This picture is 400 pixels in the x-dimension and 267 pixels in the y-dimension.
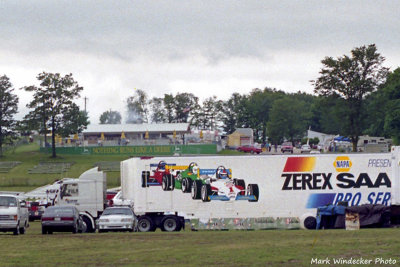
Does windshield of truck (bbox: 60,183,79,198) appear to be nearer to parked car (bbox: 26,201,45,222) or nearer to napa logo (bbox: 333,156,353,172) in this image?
parked car (bbox: 26,201,45,222)

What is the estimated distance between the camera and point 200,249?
2281 cm

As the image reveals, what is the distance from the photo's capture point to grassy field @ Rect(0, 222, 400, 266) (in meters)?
20.0

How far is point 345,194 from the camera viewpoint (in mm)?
34031

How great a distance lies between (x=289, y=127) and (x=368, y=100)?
43267 millimetres

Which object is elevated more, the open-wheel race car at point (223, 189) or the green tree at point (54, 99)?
the green tree at point (54, 99)

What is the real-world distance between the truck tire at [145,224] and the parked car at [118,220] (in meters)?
0.71

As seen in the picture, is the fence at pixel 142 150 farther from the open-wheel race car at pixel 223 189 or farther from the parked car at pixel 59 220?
the parked car at pixel 59 220

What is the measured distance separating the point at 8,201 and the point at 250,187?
11.1 metres

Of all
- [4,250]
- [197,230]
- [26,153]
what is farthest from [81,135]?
[4,250]

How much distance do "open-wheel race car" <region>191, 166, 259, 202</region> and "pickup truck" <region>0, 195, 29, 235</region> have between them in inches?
315

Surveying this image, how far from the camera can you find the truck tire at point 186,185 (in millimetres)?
34156

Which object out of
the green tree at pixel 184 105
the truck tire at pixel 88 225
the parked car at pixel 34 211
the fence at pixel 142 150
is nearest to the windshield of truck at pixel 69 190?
the truck tire at pixel 88 225

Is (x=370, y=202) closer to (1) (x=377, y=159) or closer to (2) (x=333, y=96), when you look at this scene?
(1) (x=377, y=159)

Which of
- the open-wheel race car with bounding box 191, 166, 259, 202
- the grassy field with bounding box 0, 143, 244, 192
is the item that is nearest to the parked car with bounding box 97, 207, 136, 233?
the open-wheel race car with bounding box 191, 166, 259, 202
